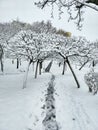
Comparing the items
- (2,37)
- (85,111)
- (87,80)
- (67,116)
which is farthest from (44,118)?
(2,37)

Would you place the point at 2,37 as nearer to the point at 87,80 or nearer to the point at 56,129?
the point at 87,80

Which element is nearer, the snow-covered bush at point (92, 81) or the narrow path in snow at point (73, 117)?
the narrow path in snow at point (73, 117)

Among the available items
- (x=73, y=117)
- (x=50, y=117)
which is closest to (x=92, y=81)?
(x=73, y=117)

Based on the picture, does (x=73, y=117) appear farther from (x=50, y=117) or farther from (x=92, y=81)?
(x=92, y=81)

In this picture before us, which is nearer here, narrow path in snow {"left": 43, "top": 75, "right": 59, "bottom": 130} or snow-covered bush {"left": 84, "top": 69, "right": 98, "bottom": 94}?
narrow path in snow {"left": 43, "top": 75, "right": 59, "bottom": 130}

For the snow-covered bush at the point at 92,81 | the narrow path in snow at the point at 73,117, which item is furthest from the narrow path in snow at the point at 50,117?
the snow-covered bush at the point at 92,81

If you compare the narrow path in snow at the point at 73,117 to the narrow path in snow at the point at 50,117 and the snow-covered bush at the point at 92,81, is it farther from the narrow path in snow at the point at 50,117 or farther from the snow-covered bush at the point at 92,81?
the snow-covered bush at the point at 92,81

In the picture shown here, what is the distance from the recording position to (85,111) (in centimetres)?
1468

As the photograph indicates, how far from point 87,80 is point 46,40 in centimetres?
1331

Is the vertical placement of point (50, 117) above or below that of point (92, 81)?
below

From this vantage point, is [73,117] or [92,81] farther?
[92,81]

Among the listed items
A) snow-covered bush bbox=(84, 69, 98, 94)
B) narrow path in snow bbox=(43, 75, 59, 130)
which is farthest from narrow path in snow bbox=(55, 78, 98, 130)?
snow-covered bush bbox=(84, 69, 98, 94)

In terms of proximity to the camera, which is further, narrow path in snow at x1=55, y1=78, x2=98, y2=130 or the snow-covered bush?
the snow-covered bush

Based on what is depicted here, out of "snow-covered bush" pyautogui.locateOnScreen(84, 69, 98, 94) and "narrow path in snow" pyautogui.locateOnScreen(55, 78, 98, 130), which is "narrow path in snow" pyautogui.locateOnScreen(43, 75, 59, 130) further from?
"snow-covered bush" pyautogui.locateOnScreen(84, 69, 98, 94)
